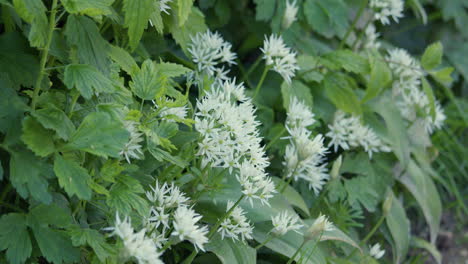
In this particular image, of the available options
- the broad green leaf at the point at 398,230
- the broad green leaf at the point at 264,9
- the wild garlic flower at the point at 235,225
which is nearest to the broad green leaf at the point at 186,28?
the broad green leaf at the point at 264,9

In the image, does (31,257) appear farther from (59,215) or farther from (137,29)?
(137,29)

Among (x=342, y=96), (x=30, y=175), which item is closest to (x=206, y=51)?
(x=342, y=96)

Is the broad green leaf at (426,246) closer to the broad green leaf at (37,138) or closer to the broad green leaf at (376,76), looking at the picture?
the broad green leaf at (376,76)

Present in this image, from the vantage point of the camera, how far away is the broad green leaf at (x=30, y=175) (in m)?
1.37

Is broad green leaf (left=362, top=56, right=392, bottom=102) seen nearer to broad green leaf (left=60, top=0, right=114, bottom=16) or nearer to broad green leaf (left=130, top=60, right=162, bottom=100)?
broad green leaf (left=130, top=60, right=162, bottom=100)

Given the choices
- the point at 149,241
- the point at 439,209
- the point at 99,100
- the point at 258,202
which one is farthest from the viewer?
the point at 439,209

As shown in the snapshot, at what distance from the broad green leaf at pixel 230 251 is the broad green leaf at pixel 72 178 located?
523 mm

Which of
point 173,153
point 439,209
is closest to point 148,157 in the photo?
point 173,153

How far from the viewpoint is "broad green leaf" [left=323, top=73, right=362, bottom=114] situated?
2.55 m

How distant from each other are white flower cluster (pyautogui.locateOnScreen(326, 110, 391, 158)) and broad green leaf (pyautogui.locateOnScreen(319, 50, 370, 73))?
0.68 ft

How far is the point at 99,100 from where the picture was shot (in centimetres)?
166

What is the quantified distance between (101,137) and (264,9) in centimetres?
137

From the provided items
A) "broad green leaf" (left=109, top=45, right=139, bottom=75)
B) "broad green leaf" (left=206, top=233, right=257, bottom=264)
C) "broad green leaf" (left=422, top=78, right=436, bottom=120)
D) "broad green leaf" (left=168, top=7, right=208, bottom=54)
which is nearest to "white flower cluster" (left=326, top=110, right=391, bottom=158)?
"broad green leaf" (left=422, top=78, right=436, bottom=120)

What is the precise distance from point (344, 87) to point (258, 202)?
2.68 feet
